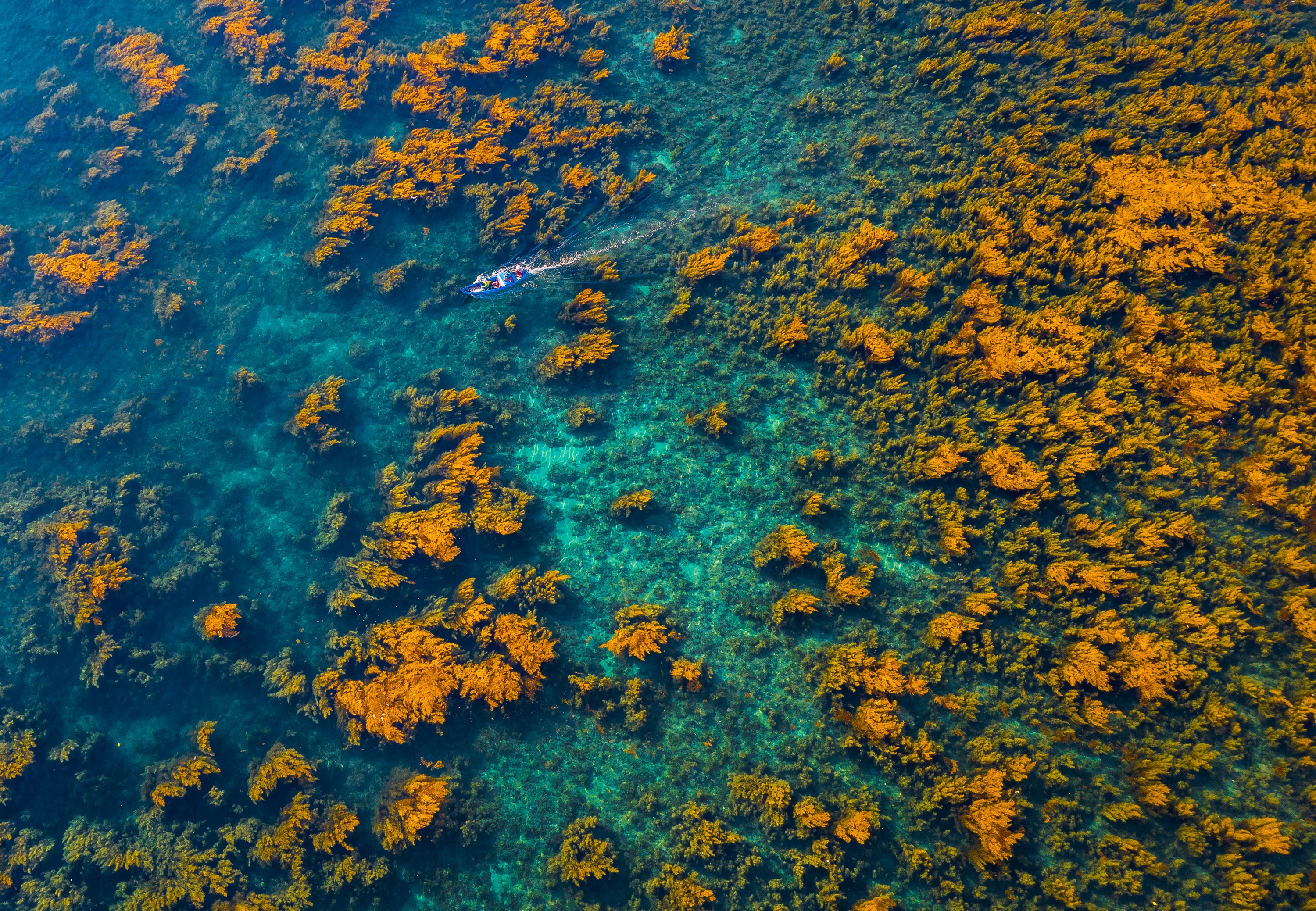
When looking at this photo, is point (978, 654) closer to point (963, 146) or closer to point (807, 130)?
point (963, 146)

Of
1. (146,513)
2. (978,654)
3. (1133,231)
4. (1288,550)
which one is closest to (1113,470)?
(1288,550)

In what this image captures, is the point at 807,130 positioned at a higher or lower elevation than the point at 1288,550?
higher

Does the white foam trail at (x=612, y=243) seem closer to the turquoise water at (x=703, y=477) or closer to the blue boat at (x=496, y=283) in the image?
the turquoise water at (x=703, y=477)

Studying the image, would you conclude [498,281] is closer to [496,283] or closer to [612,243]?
[496,283]

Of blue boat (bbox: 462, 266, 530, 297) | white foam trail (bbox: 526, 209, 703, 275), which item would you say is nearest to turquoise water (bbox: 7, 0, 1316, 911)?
white foam trail (bbox: 526, 209, 703, 275)

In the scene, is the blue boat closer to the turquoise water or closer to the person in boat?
the person in boat

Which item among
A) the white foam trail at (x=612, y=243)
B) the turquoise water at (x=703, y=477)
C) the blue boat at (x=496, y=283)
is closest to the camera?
the turquoise water at (x=703, y=477)

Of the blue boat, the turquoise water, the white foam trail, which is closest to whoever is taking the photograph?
the turquoise water

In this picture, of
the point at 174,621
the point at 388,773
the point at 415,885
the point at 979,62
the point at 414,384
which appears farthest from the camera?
the point at 979,62

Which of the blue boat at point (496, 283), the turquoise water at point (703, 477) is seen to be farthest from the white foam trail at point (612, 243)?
the blue boat at point (496, 283)
